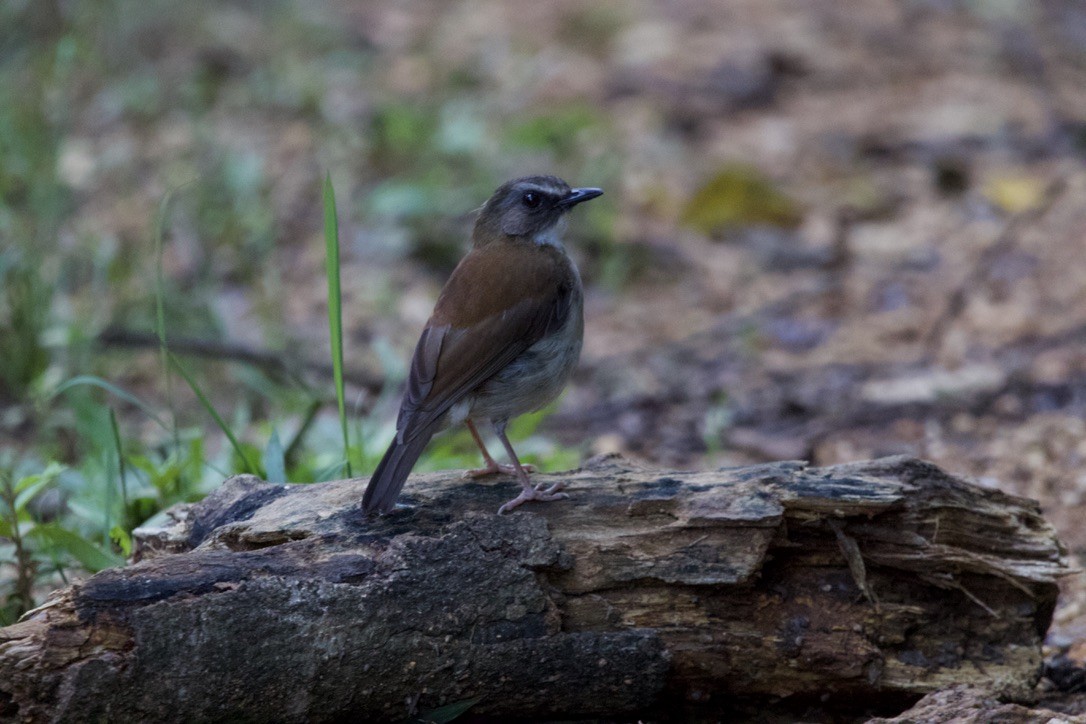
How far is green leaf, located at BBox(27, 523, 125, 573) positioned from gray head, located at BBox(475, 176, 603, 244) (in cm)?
197

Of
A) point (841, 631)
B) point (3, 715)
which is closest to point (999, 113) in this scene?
point (841, 631)

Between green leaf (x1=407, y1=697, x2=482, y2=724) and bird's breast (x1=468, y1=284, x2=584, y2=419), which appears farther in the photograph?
bird's breast (x1=468, y1=284, x2=584, y2=419)

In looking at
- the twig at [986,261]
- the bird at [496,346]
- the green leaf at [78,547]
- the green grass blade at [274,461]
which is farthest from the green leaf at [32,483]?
the twig at [986,261]

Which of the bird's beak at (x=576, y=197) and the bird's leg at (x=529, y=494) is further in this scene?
the bird's beak at (x=576, y=197)

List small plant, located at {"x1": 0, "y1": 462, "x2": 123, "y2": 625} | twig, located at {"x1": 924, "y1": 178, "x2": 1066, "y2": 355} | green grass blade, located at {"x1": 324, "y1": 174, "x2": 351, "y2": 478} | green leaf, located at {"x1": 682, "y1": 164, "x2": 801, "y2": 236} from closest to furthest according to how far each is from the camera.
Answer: small plant, located at {"x1": 0, "y1": 462, "x2": 123, "y2": 625}
green grass blade, located at {"x1": 324, "y1": 174, "x2": 351, "y2": 478}
twig, located at {"x1": 924, "y1": 178, "x2": 1066, "y2": 355}
green leaf, located at {"x1": 682, "y1": 164, "x2": 801, "y2": 236}

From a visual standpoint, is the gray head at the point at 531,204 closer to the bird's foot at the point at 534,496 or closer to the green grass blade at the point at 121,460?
the bird's foot at the point at 534,496

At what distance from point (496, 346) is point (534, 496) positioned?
0.72m

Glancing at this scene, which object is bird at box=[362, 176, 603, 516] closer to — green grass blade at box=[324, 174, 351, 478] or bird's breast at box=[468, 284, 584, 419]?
bird's breast at box=[468, 284, 584, 419]

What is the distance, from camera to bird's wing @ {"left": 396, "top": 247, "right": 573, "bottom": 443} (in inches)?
161

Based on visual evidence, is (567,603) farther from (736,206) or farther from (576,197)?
(736,206)

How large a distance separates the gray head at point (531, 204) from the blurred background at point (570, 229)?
0.95 metres

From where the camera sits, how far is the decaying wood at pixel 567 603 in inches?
116

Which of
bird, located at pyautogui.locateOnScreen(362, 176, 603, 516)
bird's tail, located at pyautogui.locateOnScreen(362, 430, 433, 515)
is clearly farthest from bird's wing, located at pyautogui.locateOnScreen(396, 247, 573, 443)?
bird's tail, located at pyautogui.locateOnScreen(362, 430, 433, 515)

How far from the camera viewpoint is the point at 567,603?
11.0ft
